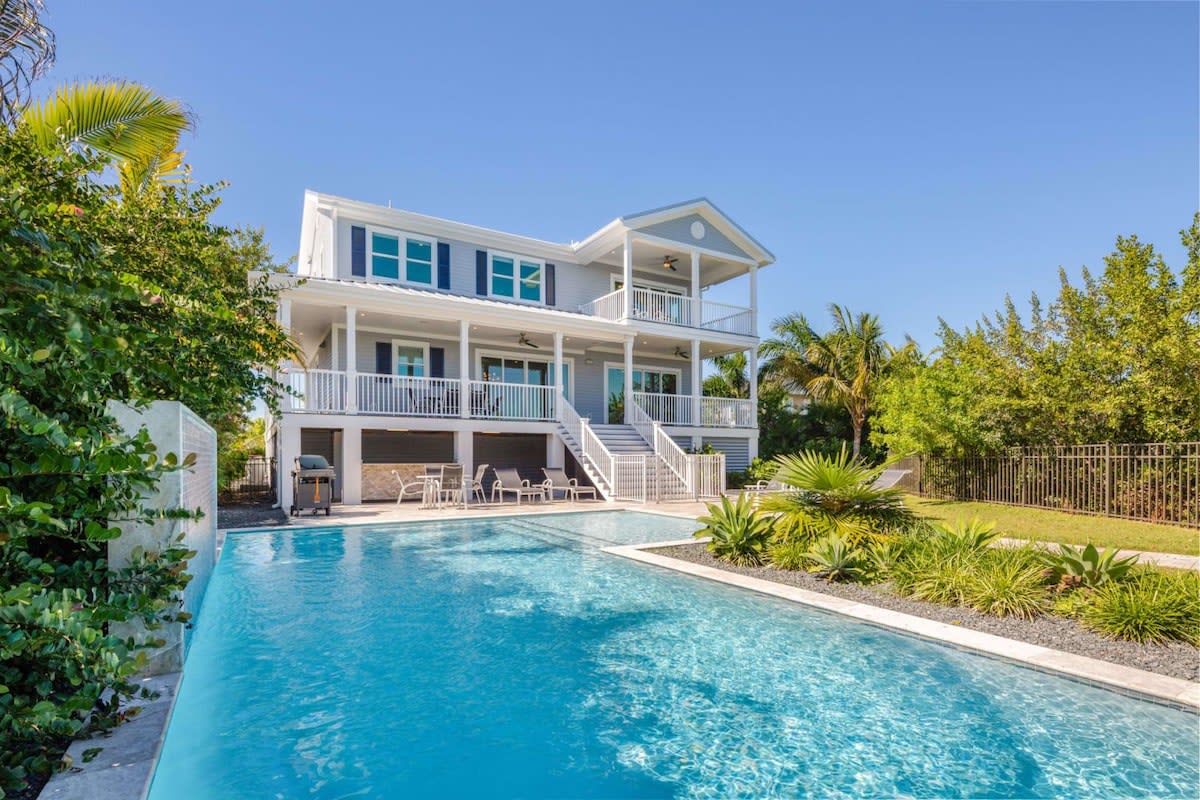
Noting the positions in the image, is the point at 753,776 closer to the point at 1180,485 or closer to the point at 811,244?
the point at 1180,485

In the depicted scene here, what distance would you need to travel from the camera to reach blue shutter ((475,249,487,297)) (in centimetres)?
2003

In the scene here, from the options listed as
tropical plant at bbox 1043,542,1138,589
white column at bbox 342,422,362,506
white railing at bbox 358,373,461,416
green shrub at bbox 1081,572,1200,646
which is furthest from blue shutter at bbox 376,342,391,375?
green shrub at bbox 1081,572,1200,646

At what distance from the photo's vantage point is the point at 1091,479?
11812mm

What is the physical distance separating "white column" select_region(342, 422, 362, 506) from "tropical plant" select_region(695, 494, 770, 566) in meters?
10.0

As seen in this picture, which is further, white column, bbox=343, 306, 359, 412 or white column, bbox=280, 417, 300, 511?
white column, bbox=343, 306, 359, 412

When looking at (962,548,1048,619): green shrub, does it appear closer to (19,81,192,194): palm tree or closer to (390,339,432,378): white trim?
(19,81,192,194): palm tree

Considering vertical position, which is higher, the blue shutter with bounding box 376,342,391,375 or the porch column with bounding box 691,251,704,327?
the porch column with bounding box 691,251,704,327

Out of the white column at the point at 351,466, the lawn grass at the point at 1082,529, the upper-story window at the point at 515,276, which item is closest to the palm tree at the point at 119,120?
the white column at the point at 351,466

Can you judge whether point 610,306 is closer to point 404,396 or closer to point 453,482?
point 404,396

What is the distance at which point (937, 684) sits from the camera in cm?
416

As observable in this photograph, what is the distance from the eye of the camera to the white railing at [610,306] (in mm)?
20266

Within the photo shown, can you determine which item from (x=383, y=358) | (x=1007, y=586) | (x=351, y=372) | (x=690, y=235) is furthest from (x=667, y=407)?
(x=1007, y=586)

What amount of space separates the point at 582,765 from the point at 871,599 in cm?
414

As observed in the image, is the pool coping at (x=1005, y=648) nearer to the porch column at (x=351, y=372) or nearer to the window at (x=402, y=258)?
the porch column at (x=351, y=372)
